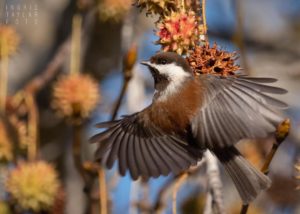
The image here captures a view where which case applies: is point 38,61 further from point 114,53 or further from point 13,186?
point 13,186

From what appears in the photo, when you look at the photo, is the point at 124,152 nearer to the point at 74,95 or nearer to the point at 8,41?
the point at 74,95

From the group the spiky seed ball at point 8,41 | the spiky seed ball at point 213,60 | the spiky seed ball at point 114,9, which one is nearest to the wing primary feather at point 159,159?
the spiky seed ball at point 213,60

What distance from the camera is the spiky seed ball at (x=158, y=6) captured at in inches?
111

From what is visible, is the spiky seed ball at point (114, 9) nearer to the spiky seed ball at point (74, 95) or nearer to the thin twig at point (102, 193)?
the spiky seed ball at point (74, 95)

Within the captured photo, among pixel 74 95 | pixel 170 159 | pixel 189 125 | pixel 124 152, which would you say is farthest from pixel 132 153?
pixel 74 95

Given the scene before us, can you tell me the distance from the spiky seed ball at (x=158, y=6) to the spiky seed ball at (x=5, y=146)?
3.80 ft

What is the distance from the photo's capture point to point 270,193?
450 cm

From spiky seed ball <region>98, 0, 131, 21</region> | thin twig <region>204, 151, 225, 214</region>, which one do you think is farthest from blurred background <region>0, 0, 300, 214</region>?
thin twig <region>204, 151, 225, 214</region>

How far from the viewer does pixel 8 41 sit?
152 inches

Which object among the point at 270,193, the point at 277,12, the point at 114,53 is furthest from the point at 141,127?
the point at 277,12

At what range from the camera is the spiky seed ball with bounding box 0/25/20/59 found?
3.83m

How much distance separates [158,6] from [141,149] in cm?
84

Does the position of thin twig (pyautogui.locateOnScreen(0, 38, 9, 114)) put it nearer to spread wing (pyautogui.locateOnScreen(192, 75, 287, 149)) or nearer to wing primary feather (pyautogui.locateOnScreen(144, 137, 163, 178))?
wing primary feather (pyautogui.locateOnScreen(144, 137, 163, 178))

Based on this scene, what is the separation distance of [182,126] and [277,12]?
3725 millimetres
